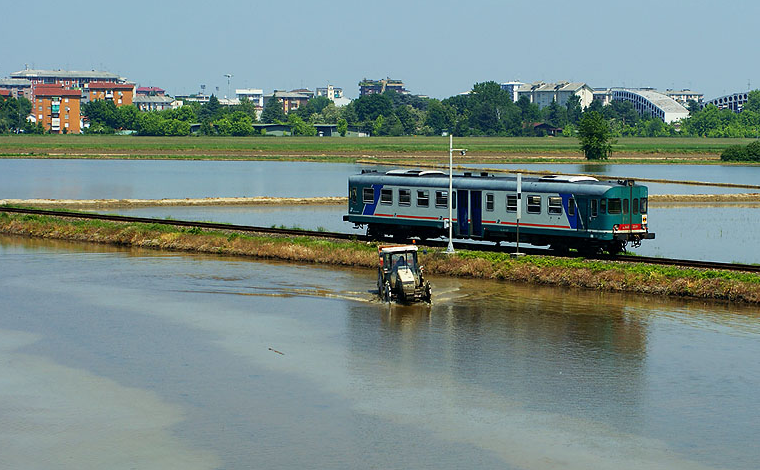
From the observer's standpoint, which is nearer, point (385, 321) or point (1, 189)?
point (385, 321)

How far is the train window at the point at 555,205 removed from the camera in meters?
46.1

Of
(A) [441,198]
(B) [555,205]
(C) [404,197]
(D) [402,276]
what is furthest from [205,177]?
(D) [402,276]

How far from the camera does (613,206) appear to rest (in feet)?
147

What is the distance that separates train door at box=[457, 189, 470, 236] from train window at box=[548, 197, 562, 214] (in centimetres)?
436

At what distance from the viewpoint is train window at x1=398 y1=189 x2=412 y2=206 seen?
5125 centimetres

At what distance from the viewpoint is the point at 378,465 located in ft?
70.9

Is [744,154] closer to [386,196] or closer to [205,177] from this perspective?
[205,177]

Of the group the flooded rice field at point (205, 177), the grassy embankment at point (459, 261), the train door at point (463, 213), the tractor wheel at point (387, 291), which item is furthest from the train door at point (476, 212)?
the flooded rice field at point (205, 177)

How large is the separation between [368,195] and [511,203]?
869 centimetres

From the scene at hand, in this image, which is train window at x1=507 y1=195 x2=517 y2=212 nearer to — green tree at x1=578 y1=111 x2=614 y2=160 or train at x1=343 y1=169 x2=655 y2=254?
train at x1=343 y1=169 x2=655 y2=254

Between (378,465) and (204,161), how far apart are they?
136 metres

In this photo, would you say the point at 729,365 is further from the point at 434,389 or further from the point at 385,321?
the point at 385,321

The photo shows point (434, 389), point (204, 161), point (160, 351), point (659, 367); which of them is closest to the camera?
point (434, 389)

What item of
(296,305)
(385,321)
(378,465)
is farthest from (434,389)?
(296,305)
